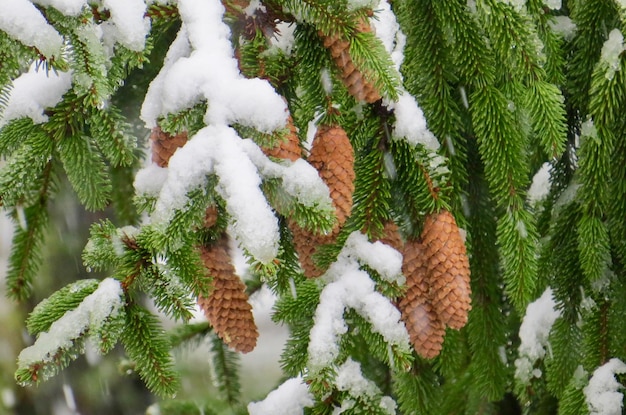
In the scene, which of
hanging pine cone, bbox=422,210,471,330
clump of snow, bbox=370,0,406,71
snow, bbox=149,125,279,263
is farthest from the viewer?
clump of snow, bbox=370,0,406,71

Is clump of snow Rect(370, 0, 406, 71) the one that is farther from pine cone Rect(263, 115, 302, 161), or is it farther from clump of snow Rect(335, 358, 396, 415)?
clump of snow Rect(335, 358, 396, 415)

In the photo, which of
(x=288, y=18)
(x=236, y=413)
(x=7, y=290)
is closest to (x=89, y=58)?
(x=288, y=18)

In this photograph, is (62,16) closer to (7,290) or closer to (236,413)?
(7,290)

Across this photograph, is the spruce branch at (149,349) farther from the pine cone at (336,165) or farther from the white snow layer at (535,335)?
the white snow layer at (535,335)

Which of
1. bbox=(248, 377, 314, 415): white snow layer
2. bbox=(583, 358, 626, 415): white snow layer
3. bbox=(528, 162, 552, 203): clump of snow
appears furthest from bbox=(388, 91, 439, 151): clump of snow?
bbox=(583, 358, 626, 415): white snow layer

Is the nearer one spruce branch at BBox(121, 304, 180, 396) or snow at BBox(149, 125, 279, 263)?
snow at BBox(149, 125, 279, 263)

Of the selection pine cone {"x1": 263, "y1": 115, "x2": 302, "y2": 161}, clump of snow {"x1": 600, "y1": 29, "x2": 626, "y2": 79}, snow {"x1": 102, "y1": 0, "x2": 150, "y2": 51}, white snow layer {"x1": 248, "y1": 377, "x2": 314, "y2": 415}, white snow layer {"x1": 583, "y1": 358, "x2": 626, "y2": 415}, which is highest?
clump of snow {"x1": 600, "y1": 29, "x2": 626, "y2": 79}
